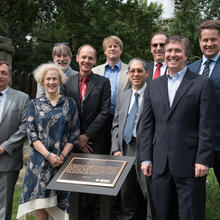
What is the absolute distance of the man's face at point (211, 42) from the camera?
3.65m

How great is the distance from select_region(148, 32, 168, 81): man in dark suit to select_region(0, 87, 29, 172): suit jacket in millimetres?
1831

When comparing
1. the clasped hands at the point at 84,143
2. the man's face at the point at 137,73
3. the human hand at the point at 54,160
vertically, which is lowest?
the human hand at the point at 54,160

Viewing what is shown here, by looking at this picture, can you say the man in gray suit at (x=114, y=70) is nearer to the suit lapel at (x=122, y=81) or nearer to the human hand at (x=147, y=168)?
the suit lapel at (x=122, y=81)

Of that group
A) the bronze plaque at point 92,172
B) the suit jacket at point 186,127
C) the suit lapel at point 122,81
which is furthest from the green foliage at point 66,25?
the suit jacket at point 186,127

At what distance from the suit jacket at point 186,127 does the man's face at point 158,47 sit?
1285 millimetres

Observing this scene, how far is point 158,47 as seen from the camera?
4.66 meters

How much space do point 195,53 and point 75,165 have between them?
20144 mm

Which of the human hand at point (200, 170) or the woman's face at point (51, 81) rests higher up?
the woman's face at point (51, 81)

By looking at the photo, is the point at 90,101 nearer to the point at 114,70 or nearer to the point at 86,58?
the point at 86,58

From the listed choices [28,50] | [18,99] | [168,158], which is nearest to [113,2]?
[28,50]

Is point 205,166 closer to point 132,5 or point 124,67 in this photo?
point 124,67

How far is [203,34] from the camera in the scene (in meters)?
3.71

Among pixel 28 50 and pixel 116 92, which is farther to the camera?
pixel 28 50

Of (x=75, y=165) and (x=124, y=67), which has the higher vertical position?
(x=124, y=67)
